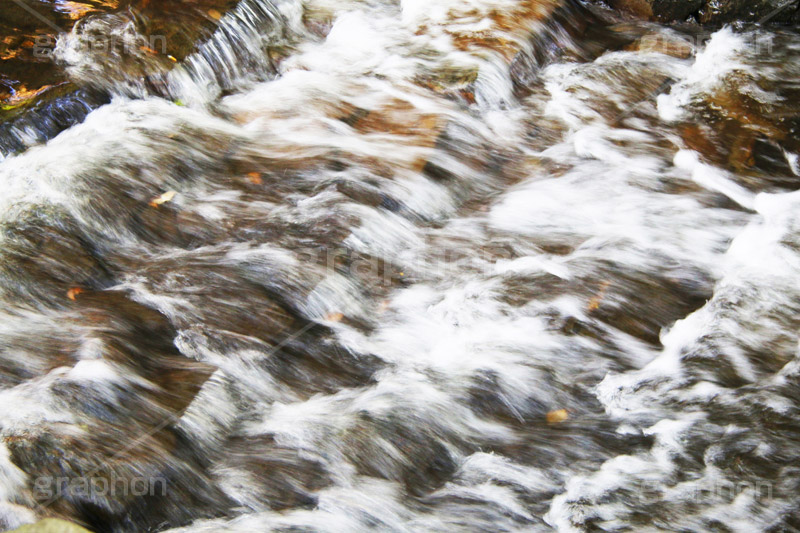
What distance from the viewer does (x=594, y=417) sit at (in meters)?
3.56

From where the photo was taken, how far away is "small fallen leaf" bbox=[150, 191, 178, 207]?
460cm

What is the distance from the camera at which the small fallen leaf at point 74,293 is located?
12.9 feet

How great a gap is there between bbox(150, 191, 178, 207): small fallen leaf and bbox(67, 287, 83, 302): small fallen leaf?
2.69ft

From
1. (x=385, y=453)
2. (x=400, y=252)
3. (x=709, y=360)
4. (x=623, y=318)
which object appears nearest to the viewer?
(x=385, y=453)

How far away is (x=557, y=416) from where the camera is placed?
359 cm

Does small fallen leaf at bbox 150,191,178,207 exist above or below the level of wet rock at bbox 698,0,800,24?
below

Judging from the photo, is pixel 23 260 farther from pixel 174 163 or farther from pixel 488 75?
pixel 488 75

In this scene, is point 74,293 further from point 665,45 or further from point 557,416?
point 665,45

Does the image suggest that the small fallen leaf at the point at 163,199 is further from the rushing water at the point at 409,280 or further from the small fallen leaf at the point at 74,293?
the small fallen leaf at the point at 74,293

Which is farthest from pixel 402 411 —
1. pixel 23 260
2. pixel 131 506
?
pixel 23 260

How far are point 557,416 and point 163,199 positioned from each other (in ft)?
9.55

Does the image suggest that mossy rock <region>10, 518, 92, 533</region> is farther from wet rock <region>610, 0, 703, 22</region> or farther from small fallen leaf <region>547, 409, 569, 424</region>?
wet rock <region>610, 0, 703, 22</region>

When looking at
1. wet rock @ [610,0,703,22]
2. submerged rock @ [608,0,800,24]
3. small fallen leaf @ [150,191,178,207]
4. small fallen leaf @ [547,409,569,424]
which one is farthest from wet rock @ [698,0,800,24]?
small fallen leaf @ [150,191,178,207]

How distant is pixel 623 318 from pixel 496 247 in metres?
0.95
